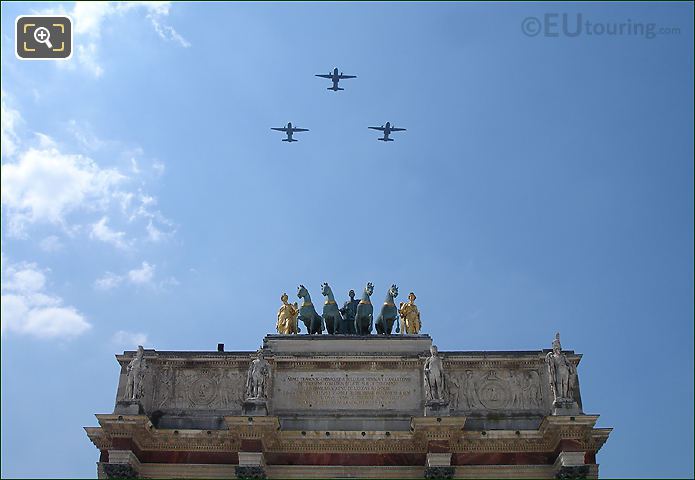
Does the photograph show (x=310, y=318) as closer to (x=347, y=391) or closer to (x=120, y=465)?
(x=347, y=391)

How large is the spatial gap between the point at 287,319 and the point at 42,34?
17.7 meters

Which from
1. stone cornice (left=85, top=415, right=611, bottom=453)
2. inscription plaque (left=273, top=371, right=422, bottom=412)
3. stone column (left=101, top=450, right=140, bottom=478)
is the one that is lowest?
stone column (left=101, top=450, right=140, bottom=478)

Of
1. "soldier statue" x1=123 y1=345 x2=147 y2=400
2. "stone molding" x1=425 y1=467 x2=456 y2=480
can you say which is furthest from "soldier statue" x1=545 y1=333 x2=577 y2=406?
"soldier statue" x1=123 y1=345 x2=147 y2=400

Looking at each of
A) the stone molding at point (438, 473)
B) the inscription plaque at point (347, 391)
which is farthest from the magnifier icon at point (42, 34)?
the stone molding at point (438, 473)

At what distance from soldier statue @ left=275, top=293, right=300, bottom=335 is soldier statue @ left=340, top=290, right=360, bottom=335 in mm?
1874

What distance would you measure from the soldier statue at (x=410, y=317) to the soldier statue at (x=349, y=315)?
6.10 ft

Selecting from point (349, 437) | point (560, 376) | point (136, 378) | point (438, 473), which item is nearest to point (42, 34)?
point (136, 378)

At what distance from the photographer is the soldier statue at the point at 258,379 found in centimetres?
2962

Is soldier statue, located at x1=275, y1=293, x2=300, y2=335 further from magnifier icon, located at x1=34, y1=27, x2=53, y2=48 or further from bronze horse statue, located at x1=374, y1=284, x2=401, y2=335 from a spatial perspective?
magnifier icon, located at x1=34, y1=27, x2=53, y2=48

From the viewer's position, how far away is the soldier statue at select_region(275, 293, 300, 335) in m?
33.7

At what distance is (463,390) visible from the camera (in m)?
31.2

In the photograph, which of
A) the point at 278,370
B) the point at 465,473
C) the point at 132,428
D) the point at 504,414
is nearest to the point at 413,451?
the point at 465,473

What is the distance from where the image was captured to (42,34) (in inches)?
724

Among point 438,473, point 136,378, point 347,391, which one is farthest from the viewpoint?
point 347,391
